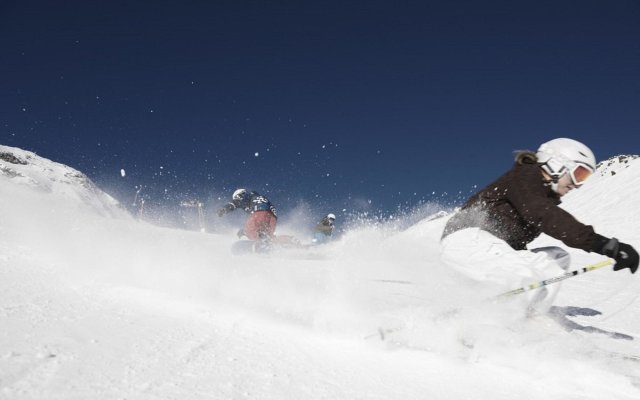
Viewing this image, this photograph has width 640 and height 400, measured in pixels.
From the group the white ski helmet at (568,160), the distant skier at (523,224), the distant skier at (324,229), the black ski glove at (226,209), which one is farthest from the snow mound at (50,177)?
the white ski helmet at (568,160)

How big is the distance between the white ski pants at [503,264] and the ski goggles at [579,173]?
0.79 meters

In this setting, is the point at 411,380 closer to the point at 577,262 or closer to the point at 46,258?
the point at 46,258

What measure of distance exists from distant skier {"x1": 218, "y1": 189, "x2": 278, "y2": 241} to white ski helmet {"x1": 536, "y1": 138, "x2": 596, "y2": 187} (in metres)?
7.93

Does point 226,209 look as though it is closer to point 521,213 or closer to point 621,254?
point 521,213

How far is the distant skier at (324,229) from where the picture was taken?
52.4ft

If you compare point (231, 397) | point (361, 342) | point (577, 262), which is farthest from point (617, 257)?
point (577, 262)

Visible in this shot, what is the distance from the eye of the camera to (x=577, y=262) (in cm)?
1143

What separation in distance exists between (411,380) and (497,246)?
184 centimetres

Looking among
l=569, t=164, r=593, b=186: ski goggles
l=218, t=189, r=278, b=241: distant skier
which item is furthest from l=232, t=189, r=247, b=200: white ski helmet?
l=569, t=164, r=593, b=186: ski goggles

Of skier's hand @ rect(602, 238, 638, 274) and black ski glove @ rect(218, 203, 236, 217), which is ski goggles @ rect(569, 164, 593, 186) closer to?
skier's hand @ rect(602, 238, 638, 274)

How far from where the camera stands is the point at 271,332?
11.6 ft

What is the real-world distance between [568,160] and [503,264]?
130cm

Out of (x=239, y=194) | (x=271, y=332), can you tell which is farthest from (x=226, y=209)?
(x=271, y=332)

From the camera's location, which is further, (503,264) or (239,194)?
(239,194)
